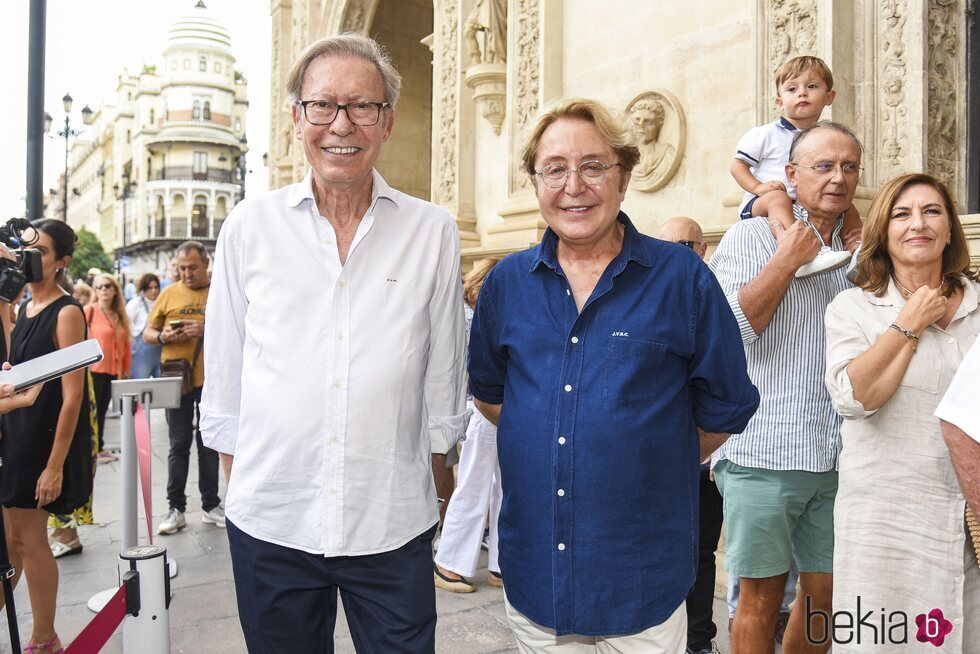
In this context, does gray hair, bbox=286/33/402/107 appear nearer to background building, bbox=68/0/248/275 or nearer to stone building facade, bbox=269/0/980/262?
stone building facade, bbox=269/0/980/262

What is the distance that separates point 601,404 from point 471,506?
3018mm

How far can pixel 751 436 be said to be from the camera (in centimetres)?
293

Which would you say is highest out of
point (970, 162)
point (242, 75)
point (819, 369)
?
point (242, 75)

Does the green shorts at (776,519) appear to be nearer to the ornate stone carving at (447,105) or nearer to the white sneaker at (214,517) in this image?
the white sneaker at (214,517)

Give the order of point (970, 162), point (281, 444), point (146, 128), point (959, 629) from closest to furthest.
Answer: point (281, 444), point (959, 629), point (970, 162), point (146, 128)

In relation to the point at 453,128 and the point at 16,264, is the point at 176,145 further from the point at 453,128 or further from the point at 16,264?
the point at 16,264

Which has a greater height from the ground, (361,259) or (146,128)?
(146,128)

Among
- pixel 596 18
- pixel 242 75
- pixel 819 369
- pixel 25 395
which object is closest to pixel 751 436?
pixel 819 369

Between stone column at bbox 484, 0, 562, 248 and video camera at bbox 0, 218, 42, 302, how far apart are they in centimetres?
499

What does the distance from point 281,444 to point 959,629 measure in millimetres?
2245

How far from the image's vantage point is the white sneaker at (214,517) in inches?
243

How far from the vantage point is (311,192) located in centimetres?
228

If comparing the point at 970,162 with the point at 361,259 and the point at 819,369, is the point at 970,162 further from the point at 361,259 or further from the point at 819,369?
the point at 361,259

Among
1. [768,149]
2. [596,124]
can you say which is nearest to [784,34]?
[768,149]
